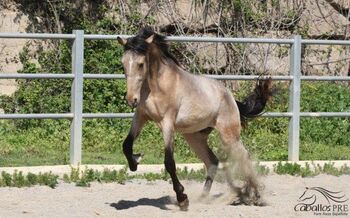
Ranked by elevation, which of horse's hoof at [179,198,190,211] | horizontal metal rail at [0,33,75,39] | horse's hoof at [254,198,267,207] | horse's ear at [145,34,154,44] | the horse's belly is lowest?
horse's hoof at [254,198,267,207]

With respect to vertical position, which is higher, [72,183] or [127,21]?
[127,21]

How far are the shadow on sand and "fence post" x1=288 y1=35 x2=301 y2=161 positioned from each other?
2.90 m

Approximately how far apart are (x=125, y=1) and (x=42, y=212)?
773 cm

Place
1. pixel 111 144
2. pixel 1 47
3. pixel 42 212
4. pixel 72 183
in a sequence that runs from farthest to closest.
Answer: pixel 1 47 < pixel 111 144 < pixel 72 183 < pixel 42 212

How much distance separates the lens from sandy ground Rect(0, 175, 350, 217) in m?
7.41

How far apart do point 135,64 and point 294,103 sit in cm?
389

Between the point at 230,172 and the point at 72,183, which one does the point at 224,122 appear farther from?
the point at 72,183

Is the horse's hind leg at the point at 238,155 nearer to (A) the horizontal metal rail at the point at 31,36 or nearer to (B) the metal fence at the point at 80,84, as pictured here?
(B) the metal fence at the point at 80,84

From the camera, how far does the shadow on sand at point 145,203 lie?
7.72 m

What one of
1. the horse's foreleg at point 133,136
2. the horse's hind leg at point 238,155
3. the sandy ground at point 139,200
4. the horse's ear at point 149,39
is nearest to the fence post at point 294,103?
the sandy ground at point 139,200

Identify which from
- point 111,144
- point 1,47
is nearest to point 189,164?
point 111,144

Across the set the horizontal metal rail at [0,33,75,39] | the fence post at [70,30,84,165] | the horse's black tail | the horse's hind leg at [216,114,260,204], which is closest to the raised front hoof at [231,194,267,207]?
the horse's hind leg at [216,114,260,204]

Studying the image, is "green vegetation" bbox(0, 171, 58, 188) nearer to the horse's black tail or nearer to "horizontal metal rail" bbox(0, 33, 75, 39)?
"horizontal metal rail" bbox(0, 33, 75, 39)

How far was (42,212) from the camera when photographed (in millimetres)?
7281
